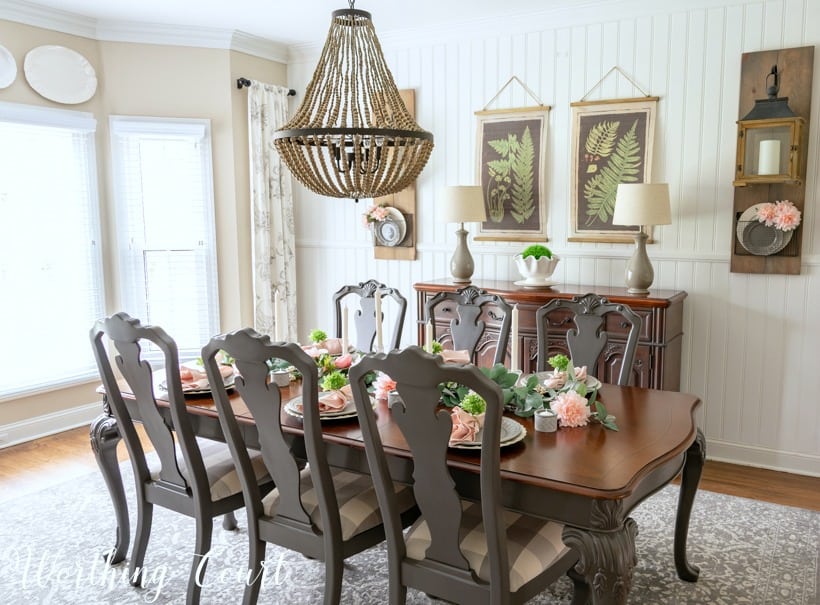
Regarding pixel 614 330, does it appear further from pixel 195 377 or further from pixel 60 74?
pixel 60 74

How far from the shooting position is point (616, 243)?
14.1 feet

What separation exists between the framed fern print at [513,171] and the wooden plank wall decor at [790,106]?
3.77 ft

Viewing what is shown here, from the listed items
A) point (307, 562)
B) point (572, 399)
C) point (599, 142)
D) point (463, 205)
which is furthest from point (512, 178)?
point (307, 562)

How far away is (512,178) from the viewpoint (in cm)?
462

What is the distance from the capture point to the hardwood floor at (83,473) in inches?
144

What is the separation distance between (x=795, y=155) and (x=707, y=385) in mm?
1370

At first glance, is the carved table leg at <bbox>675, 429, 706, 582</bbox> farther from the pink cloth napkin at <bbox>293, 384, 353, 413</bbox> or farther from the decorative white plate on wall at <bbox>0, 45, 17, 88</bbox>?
the decorative white plate on wall at <bbox>0, 45, 17, 88</bbox>

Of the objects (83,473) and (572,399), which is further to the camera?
(83,473)

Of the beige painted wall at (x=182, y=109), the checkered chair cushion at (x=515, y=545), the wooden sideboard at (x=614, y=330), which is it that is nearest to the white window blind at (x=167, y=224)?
the beige painted wall at (x=182, y=109)

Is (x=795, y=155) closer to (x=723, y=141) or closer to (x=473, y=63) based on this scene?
(x=723, y=141)

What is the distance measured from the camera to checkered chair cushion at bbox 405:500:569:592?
200 centimetres

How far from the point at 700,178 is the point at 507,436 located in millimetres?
2590

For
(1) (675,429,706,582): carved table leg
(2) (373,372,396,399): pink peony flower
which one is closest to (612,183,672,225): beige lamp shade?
(1) (675,429,706,582): carved table leg

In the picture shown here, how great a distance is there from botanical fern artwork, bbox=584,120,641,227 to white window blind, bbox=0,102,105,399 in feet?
10.8
